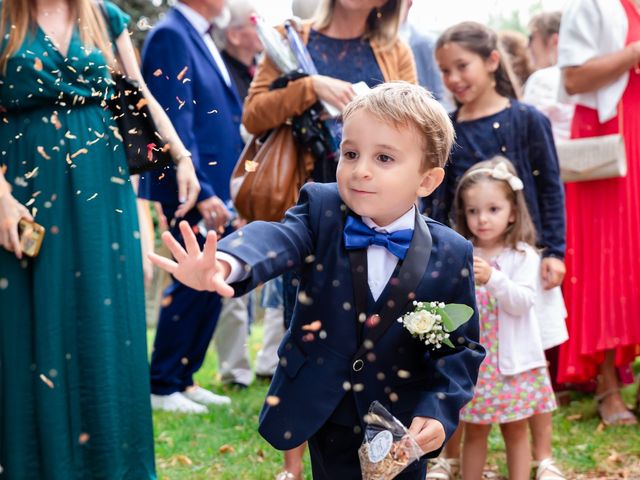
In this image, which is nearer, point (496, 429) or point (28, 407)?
point (28, 407)

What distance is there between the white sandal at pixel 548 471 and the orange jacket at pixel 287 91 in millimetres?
1911

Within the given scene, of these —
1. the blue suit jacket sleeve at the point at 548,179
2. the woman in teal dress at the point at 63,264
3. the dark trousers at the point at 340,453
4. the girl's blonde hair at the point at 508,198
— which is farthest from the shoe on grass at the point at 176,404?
the dark trousers at the point at 340,453

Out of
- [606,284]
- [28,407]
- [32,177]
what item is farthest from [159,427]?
[606,284]

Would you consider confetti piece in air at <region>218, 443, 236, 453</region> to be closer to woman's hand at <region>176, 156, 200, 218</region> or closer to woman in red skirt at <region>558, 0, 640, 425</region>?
woman's hand at <region>176, 156, 200, 218</region>

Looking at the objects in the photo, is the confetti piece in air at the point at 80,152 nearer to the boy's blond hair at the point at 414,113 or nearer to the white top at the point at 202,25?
the boy's blond hair at the point at 414,113

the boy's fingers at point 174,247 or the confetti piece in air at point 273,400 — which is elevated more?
the boy's fingers at point 174,247

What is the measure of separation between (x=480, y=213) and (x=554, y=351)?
6.94 feet

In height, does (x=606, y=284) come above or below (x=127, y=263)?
below

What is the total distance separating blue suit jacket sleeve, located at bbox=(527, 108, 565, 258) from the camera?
4660 millimetres

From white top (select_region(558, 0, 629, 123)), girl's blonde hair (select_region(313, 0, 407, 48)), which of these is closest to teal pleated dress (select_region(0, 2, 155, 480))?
girl's blonde hair (select_region(313, 0, 407, 48))

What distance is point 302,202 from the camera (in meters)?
2.84

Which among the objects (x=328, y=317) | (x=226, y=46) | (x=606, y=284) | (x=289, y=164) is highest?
(x=226, y=46)

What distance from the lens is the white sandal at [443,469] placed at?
171 inches

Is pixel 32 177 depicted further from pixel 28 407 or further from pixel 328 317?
pixel 328 317
